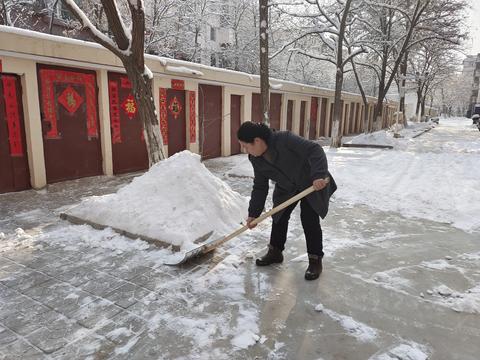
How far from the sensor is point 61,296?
116 inches

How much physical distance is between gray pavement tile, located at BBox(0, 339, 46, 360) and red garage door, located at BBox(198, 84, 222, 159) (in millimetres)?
9179

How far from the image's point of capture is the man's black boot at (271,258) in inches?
140

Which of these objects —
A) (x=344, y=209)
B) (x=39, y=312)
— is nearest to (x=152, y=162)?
(x=344, y=209)

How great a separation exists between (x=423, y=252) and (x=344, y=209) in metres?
1.79

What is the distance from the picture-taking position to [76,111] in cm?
750

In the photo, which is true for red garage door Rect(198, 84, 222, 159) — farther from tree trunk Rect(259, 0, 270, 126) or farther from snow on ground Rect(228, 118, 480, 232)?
tree trunk Rect(259, 0, 270, 126)

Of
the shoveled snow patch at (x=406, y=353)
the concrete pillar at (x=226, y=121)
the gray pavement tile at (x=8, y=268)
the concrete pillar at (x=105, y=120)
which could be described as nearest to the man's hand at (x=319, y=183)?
the shoveled snow patch at (x=406, y=353)

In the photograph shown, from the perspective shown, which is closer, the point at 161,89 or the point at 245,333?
the point at 245,333

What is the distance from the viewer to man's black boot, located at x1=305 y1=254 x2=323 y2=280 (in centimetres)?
328

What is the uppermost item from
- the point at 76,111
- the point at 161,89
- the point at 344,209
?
the point at 161,89

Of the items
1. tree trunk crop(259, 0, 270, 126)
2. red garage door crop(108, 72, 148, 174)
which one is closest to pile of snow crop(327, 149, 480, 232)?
tree trunk crop(259, 0, 270, 126)

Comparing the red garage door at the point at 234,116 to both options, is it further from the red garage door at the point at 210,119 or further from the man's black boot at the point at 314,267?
the man's black boot at the point at 314,267

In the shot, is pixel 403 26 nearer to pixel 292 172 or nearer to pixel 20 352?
pixel 292 172

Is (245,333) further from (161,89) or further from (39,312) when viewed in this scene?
(161,89)
